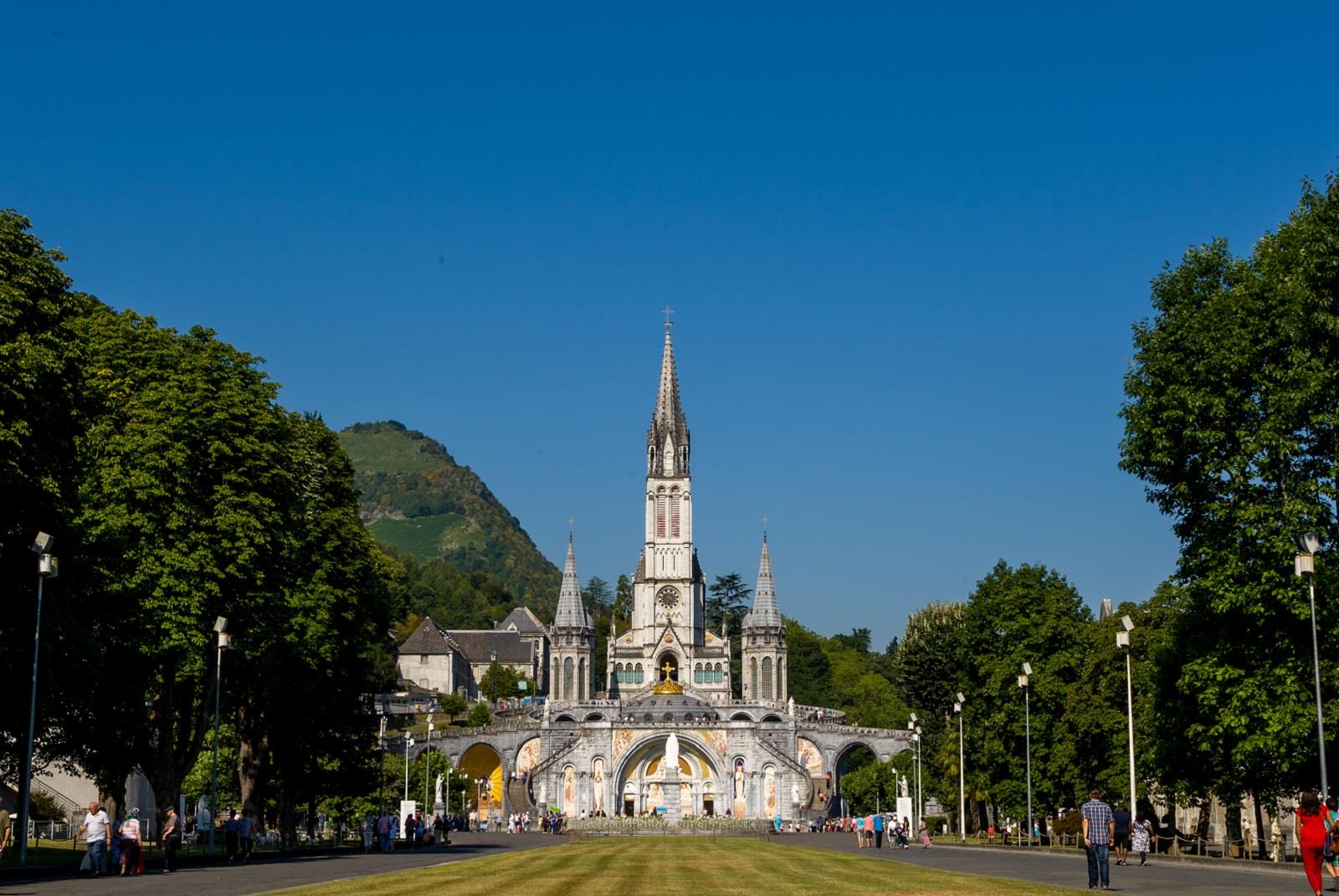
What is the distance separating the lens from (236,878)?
3086 centimetres

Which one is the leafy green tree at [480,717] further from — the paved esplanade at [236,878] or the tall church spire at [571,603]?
the paved esplanade at [236,878]

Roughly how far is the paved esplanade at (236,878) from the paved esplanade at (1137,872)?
1320 centimetres

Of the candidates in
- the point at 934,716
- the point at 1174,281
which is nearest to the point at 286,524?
the point at 1174,281

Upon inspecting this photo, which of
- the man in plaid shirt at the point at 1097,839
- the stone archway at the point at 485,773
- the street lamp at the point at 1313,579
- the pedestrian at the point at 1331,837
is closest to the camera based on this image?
the pedestrian at the point at 1331,837

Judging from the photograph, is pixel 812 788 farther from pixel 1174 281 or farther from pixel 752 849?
pixel 1174 281

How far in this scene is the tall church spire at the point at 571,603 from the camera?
166 meters

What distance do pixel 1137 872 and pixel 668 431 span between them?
466 ft

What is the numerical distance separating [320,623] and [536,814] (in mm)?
78206

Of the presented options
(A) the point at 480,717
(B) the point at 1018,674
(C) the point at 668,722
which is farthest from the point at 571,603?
(B) the point at 1018,674

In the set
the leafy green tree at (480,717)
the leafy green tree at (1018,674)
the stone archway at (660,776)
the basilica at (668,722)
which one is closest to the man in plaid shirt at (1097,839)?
the leafy green tree at (1018,674)

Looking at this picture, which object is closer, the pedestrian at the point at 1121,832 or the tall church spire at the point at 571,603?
the pedestrian at the point at 1121,832

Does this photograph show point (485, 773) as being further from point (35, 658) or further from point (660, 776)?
point (35, 658)

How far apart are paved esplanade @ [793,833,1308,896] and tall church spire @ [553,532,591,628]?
117018 mm

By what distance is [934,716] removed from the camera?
357 ft
